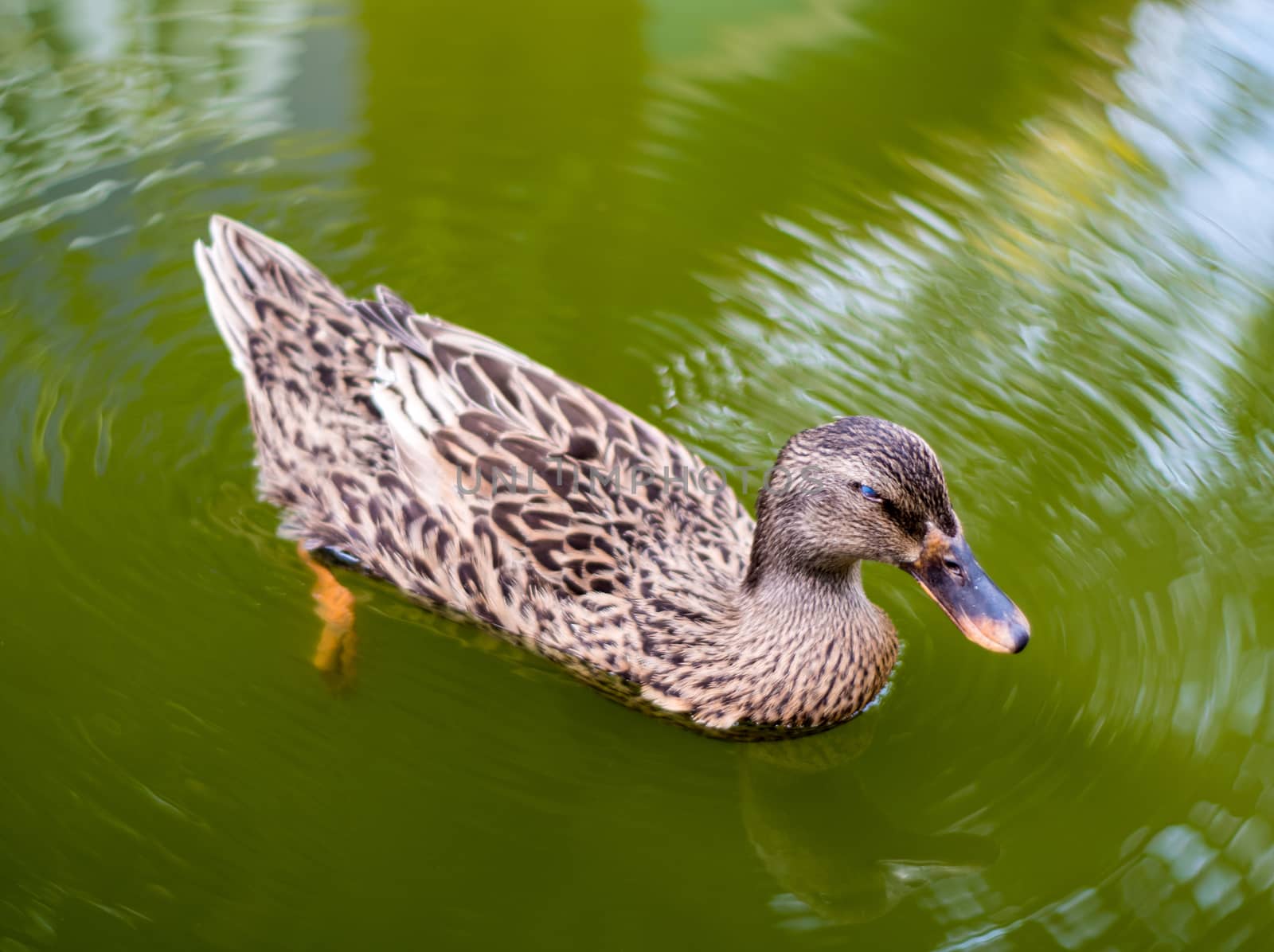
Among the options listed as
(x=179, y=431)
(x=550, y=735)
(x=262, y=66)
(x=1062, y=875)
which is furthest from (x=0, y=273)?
(x=1062, y=875)

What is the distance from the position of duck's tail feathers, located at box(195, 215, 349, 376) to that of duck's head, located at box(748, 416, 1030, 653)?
1.85 meters

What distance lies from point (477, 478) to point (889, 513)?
4.29ft

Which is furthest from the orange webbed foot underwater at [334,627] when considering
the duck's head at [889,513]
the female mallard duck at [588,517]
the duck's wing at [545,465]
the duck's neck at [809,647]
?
the duck's head at [889,513]

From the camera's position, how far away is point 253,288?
4980 mm

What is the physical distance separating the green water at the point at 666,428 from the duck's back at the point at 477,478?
0.19 m

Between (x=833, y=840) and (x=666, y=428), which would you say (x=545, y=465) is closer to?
(x=666, y=428)

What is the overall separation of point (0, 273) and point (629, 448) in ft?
8.64

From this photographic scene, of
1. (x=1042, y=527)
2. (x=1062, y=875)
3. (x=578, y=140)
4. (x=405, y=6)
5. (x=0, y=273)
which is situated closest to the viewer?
(x=1062, y=875)

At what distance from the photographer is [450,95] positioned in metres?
6.60

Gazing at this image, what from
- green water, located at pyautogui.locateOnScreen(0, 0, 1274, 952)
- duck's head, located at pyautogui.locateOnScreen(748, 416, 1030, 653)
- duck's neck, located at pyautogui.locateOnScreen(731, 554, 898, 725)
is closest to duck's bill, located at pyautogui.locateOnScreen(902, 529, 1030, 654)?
duck's head, located at pyautogui.locateOnScreen(748, 416, 1030, 653)

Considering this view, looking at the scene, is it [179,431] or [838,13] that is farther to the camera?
[838,13]

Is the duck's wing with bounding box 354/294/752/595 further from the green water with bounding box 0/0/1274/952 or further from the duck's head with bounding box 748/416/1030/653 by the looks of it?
the duck's head with bounding box 748/416/1030/653

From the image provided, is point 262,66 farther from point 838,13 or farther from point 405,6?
point 838,13

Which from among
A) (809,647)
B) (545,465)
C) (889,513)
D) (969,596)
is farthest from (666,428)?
(969,596)
